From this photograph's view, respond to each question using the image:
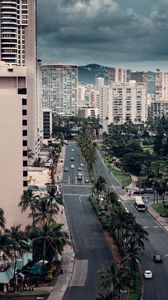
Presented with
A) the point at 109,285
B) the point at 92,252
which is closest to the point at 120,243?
the point at 92,252

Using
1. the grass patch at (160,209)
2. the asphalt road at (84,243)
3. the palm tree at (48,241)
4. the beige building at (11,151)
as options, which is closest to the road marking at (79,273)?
the asphalt road at (84,243)

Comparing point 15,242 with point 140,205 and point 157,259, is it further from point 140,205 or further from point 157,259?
point 140,205

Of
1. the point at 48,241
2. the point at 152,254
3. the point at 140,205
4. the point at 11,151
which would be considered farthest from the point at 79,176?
the point at 48,241

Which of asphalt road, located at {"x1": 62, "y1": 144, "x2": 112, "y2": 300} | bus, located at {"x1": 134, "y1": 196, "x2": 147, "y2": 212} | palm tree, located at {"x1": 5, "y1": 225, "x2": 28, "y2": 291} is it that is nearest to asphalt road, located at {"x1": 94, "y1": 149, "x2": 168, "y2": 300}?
bus, located at {"x1": 134, "y1": 196, "x2": 147, "y2": 212}

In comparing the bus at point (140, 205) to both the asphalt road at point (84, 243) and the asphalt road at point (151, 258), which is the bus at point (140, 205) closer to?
the asphalt road at point (151, 258)

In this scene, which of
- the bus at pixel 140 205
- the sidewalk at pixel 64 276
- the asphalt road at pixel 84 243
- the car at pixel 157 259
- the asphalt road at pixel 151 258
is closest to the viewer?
the asphalt road at pixel 151 258

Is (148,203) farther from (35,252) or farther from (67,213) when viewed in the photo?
(35,252)

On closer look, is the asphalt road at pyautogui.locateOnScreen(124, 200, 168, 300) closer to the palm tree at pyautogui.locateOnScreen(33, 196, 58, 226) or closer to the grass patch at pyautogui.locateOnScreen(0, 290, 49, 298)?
the grass patch at pyautogui.locateOnScreen(0, 290, 49, 298)
